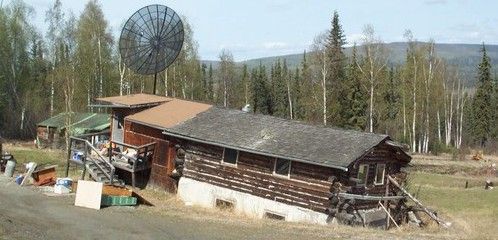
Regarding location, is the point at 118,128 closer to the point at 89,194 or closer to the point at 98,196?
the point at 89,194

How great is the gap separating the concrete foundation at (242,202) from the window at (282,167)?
1342mm

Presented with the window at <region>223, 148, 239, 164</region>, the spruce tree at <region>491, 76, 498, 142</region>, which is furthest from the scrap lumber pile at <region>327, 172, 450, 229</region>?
the spruce tree at <region>491, 76, 498, 142</region>

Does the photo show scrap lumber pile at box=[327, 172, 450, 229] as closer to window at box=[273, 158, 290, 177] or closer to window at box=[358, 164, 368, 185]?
window at box=[358, 164, 368, 185]

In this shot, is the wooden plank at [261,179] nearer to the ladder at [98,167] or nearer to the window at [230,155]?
the window at [230,155]

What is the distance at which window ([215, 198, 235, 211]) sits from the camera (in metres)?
28.7

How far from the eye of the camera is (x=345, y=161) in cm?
2455

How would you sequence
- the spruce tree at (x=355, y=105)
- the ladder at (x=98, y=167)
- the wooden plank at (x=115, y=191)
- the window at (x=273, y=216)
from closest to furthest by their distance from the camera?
the wooden plank at (x=115, y=191)
the window at (x=273, y=216)
the ladder at (x=98, y=167)
the spruce tree at (x=355, y=105)

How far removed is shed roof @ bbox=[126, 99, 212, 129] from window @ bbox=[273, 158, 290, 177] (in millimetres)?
6464

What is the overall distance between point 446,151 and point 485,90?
56.7 feet

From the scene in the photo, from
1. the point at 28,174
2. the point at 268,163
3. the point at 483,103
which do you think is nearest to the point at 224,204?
the point at 268,163

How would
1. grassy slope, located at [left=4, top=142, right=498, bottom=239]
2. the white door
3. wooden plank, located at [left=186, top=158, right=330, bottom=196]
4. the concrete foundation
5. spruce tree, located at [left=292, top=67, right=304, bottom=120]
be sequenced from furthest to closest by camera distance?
spruce tree, located at [left=292, top=67, right=304, bottom=120] → the white door → the concrete foundation → wooden plank, located at [left=186, top=158, right=330, bottom=196] → grassy slope, located at [left=4, top=142, right=498, bottom=239]

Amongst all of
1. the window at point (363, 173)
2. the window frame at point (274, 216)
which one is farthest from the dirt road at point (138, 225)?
→ the window at point (363, 173)

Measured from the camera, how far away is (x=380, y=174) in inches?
1111

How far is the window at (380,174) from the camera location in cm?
2789
